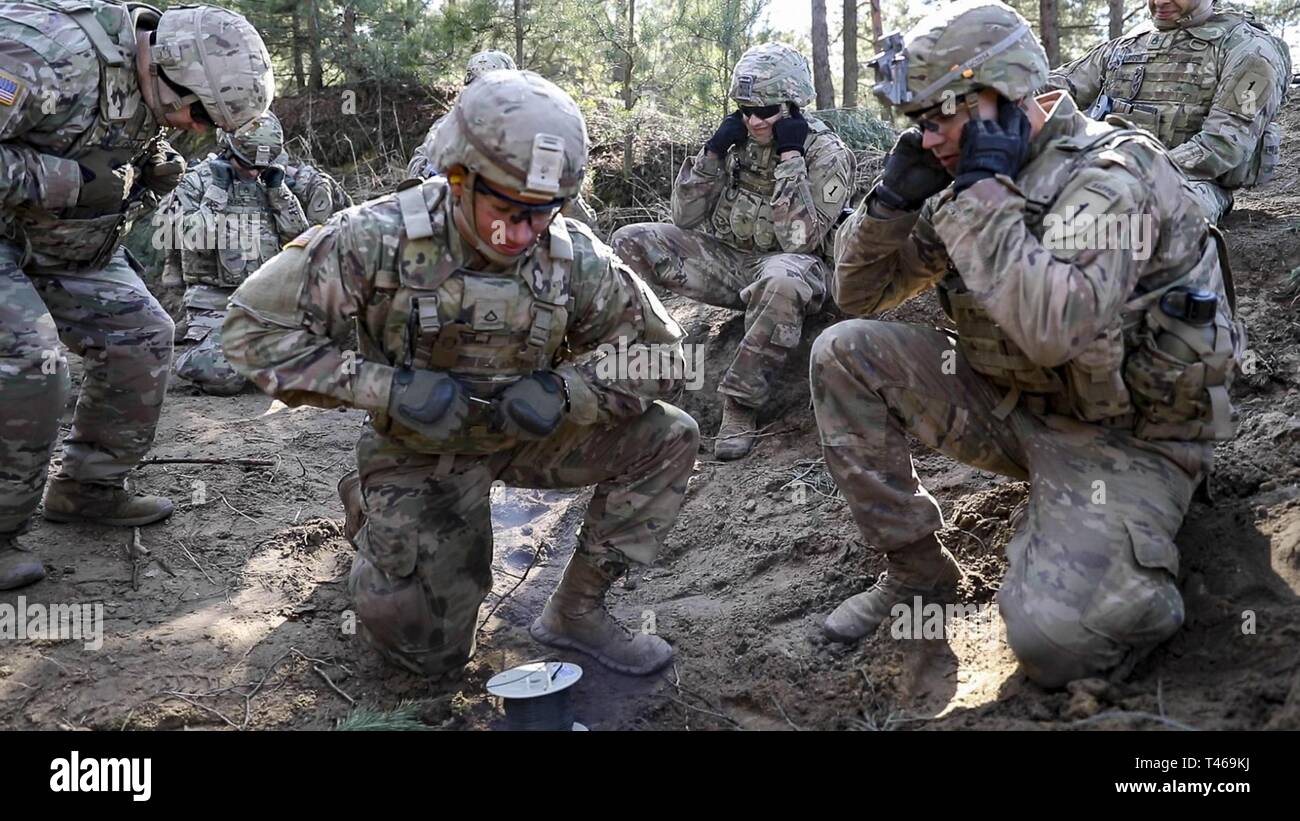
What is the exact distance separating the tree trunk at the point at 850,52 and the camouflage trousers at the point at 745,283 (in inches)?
173

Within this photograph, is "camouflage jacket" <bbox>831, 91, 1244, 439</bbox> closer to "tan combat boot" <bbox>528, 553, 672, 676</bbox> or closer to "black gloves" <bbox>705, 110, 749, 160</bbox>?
"tan combat boot" <bbox>528, 553, 672, 676</bbox>

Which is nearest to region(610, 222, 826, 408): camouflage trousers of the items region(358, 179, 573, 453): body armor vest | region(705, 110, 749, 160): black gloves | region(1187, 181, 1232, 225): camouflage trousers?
region(705, 110, 749, 160): black gloves

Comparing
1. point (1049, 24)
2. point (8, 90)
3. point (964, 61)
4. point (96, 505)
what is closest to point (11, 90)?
point (8, 90)

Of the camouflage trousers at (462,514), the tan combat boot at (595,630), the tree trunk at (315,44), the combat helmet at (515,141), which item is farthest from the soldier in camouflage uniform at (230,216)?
the combat helmet at (515,141)

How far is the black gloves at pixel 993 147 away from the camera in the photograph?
10.3 ft

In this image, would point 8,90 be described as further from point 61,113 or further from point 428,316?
point 428,316

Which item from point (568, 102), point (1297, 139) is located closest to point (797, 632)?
point (568, 102)

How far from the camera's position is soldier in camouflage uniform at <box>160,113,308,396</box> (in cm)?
832

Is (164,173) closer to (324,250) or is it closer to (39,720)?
(324,250)

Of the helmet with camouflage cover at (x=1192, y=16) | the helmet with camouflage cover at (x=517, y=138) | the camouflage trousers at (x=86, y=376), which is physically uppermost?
the helmet with camouflage cover at (x=1192, y=16)

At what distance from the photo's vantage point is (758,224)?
21.4 feet

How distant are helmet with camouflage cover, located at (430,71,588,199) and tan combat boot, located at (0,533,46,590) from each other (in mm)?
2409

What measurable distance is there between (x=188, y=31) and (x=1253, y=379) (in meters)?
4.60

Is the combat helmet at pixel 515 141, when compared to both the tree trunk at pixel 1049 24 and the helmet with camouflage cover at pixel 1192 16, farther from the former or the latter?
→ the tree trunk at pixel 1049 24
